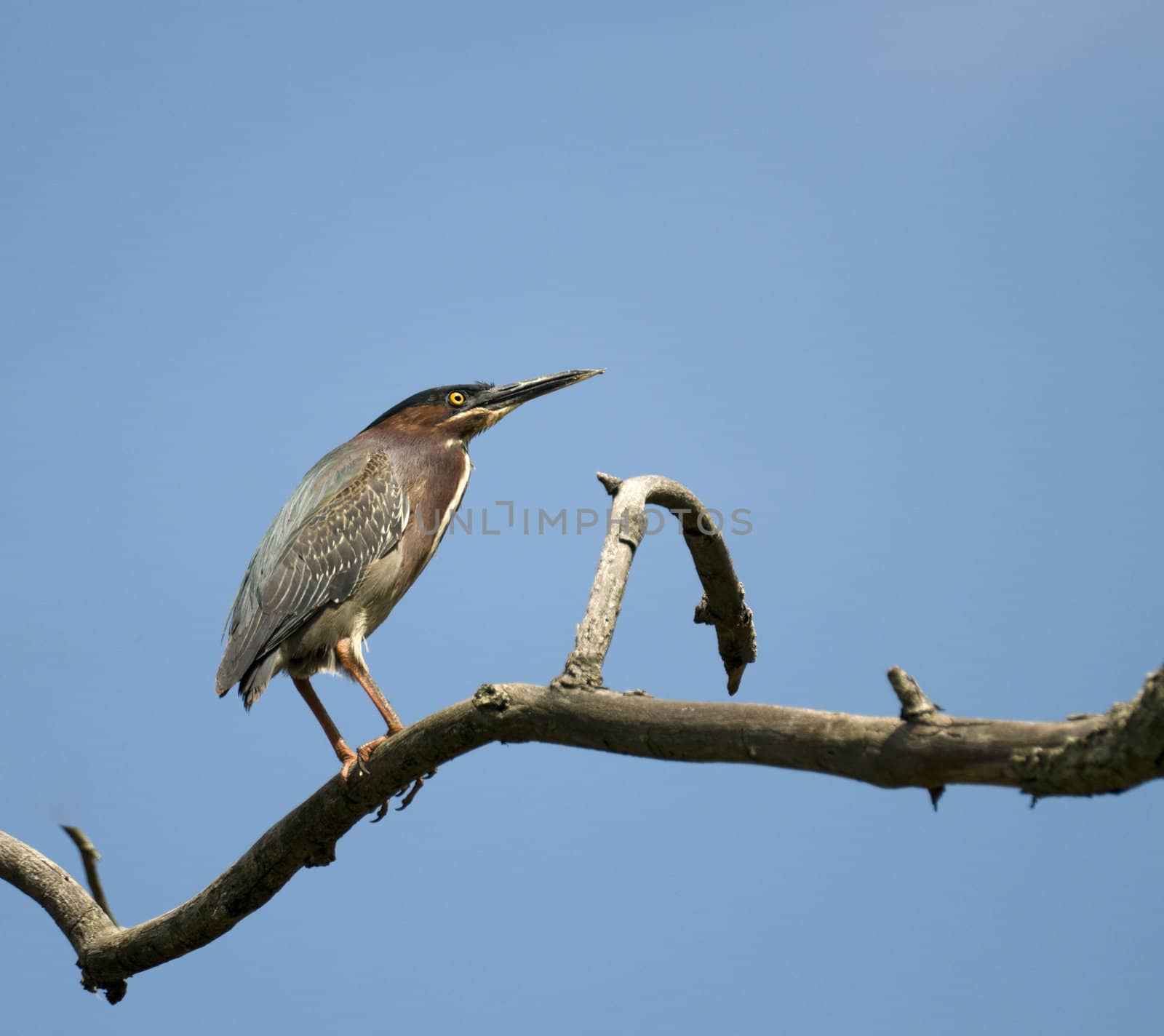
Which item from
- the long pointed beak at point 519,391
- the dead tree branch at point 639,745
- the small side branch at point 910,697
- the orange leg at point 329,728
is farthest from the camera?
the long pointed beak at point 519,391

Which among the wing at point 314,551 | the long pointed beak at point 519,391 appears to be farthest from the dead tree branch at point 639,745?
the long pointed beak at point 519,391

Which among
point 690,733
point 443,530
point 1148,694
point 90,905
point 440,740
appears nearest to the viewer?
point 1148,694

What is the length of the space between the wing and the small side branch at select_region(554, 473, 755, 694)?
1.16 meters

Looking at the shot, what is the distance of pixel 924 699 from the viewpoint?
210 cm

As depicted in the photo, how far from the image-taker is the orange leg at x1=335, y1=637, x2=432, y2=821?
3773 millimetres

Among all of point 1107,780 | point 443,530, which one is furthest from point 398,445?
point 1107,780

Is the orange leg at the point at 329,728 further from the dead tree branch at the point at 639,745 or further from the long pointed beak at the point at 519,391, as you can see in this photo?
the long pointed beak at the point at 519,391

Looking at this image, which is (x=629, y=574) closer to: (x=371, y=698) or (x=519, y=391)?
(x=371, y=698)

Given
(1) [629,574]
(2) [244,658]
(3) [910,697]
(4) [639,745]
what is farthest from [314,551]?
(3) [910,697]

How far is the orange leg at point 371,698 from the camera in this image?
3.77 m

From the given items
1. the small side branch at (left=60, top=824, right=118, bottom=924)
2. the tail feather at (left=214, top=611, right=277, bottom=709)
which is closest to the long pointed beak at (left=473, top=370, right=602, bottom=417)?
the tail feather at (left=214, top=611, right=277, bottom=709)

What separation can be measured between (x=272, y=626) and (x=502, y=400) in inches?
61.7

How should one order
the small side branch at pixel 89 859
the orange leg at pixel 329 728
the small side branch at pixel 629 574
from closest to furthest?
the small side branch at pixel 629 574 → the orange leg at pixel 329 728 → the small side branch at pixel 89 859

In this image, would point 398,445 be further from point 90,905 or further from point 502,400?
point 90,905
